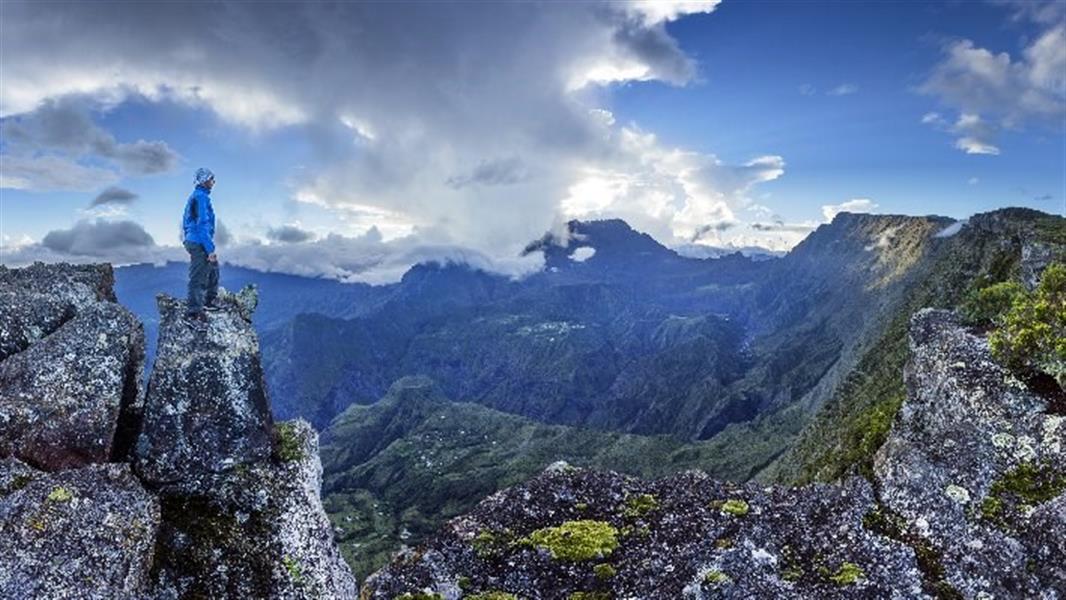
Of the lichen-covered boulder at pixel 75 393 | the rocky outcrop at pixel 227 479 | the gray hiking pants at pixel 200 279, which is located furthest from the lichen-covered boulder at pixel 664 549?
the gray hiking pants at pixel 200 279

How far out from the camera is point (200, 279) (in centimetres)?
2688

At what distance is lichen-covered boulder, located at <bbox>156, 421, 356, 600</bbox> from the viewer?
19828mm

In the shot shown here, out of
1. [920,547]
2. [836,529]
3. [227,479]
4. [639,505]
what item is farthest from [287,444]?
[920,547]

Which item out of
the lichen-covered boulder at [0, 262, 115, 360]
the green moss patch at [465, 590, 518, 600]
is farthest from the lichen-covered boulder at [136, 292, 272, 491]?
the green moss patch at [465, 590, 518, 600]

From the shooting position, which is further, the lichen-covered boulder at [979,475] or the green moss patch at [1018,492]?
the green moss patch at [1018,492]

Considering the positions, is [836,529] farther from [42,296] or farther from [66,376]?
[42,296]

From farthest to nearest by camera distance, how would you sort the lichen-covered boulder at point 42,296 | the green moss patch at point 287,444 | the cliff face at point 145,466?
the lichen-covered boulder at point 42,296 → the green moss patch at point 287,444 → the cliff face at point 145,466

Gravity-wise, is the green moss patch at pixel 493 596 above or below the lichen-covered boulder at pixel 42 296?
below

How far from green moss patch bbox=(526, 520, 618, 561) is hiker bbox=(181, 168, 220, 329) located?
52.4 feet

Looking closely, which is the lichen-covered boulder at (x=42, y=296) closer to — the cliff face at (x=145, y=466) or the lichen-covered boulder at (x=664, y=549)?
the cliff face at (x=145, y=466)

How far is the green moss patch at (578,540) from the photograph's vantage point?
25.0 meters

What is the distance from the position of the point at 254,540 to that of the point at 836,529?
65.2 ft

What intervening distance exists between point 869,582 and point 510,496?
46.4 feet

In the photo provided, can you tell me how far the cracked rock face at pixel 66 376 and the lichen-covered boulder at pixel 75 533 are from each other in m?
1.84
